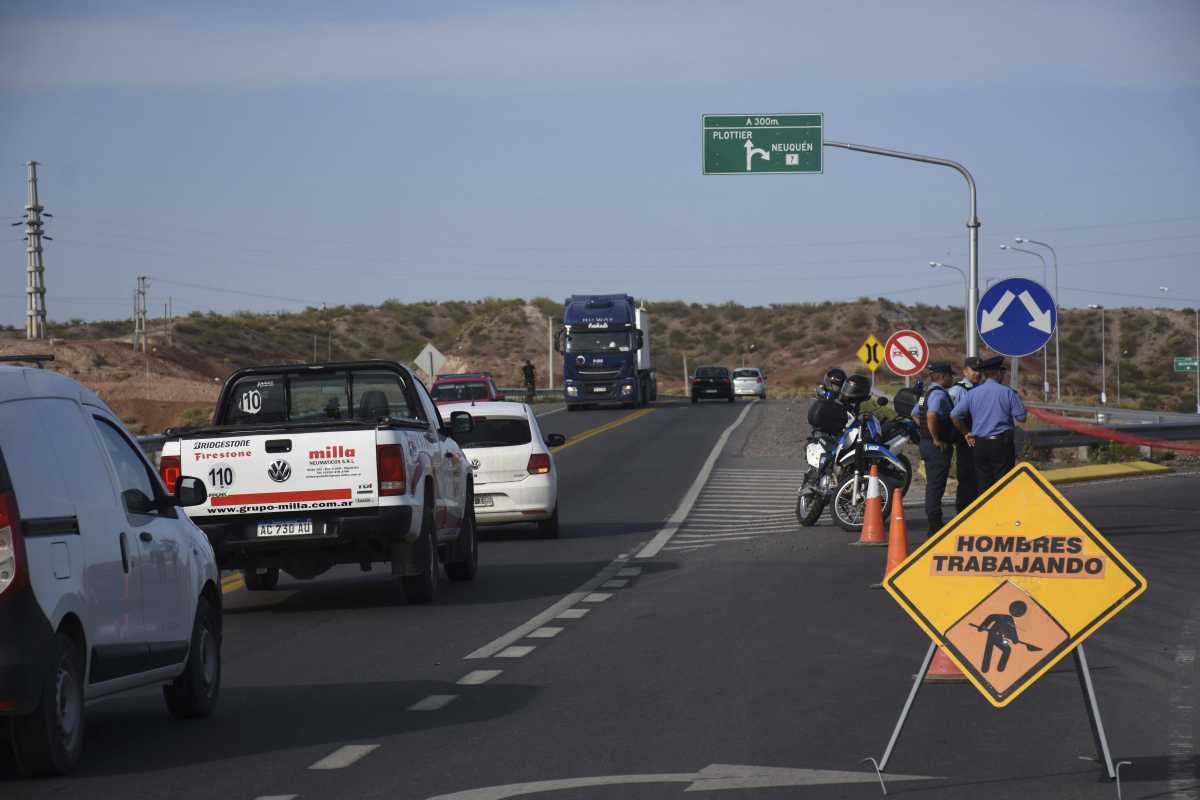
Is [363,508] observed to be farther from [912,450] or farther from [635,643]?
[912,450]

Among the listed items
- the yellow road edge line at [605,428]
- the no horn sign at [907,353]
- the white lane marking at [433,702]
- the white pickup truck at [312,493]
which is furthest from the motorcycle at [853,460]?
the yellow road edge line at [605,428]

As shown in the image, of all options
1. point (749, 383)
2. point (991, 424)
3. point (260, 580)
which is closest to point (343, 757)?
point (260, 580)

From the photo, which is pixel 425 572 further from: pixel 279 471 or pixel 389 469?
pixel 279 471

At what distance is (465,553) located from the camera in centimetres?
1639

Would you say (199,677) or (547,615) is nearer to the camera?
(199,677)

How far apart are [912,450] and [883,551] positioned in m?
18.9

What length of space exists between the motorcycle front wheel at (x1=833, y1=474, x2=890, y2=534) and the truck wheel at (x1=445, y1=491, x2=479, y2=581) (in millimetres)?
5208

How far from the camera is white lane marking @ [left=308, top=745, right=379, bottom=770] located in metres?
7.87

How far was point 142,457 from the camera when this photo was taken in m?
9.28

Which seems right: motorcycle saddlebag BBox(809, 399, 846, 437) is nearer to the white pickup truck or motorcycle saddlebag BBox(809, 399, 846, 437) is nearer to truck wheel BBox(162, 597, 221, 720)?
the white pickup truck

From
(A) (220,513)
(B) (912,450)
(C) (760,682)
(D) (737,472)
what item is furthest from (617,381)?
(C) (760,682)

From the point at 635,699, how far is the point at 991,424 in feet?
26.0

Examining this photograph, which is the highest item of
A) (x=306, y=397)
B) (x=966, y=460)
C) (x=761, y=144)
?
(x=761, y=144)

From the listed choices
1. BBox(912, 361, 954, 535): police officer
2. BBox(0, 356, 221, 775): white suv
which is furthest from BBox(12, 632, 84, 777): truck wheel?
BBox(912, 361, 954, 535): police officer
